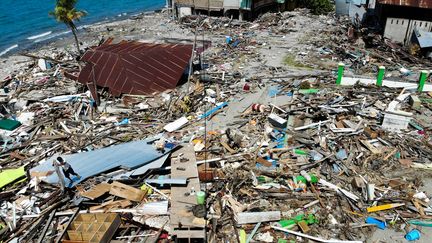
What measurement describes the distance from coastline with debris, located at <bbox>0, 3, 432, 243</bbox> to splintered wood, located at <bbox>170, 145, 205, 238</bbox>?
43 mm

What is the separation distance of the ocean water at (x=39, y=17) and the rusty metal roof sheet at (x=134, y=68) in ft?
69.1

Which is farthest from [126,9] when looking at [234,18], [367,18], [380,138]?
[380,138]

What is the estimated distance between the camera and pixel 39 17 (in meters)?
50.9

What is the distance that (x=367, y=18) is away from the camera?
33688mm

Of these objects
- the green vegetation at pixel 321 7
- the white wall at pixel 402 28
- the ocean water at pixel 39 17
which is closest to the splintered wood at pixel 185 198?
the white wall at pixel 402 28

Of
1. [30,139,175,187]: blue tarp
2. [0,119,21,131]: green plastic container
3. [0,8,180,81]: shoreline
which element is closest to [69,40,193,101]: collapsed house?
[0,119,21,131]: green plastic container

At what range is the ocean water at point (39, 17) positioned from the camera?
39853 mm

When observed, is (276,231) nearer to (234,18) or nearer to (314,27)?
(314,27)

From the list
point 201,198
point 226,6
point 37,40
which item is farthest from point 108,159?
point 37,40

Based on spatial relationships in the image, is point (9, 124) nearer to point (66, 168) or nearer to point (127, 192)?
point (66, 168)

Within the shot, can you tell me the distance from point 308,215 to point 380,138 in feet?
19.0

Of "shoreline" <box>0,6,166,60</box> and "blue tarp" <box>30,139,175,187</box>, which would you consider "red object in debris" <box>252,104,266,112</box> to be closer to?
"blue tarp" <box>30,139,175,187</box>

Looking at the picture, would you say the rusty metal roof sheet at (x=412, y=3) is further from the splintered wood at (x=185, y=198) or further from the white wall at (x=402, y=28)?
the splintered wood at (x=185, y=198)

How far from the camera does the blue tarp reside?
11.8m
